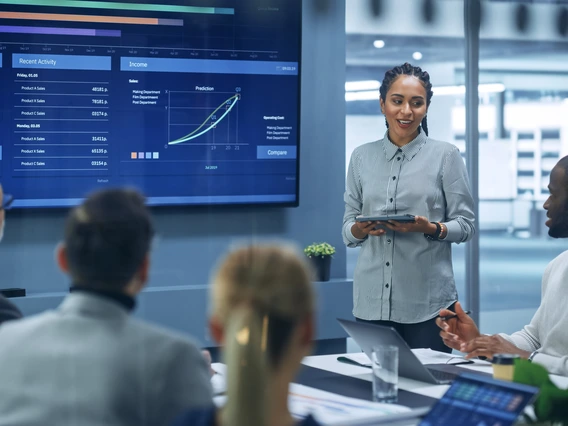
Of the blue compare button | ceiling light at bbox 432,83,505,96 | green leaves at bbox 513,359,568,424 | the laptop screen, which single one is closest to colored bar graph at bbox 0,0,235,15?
the blue compare button

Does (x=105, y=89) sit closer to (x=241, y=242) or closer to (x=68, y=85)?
(x=68, y=85)

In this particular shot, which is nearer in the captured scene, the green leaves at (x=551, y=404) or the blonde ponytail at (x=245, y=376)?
the blonde ponytail at (x=245, y=376)

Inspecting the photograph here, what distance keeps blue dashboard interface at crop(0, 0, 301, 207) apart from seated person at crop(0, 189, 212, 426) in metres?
1.64

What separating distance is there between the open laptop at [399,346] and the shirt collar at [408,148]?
1.21 m

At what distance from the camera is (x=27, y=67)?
3221mm

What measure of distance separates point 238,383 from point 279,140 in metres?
2.95

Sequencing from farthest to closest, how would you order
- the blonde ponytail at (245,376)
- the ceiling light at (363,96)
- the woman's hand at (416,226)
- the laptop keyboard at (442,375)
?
the ceiling light at (363,96) → the woman's hand at (416,226) → the laptop keyboard at (442,375) → the blonde ponytail at (245,376)

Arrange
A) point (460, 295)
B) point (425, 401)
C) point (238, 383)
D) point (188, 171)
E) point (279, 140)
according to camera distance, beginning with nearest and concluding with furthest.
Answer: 1. point (238, 383)
2. point (425, 401)
3. point (188, 171)
4. point (279, 140)
5. point (460, 295)

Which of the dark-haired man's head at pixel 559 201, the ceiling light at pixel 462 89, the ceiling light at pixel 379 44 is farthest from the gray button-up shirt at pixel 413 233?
the ceiling light at pixel 462 89

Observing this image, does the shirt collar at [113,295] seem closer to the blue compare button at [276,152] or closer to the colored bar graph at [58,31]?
the colored bar graph at [58,31]

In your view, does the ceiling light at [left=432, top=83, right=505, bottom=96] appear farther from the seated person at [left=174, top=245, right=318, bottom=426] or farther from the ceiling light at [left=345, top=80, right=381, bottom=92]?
the seated person at [left=174, top=245, right=318, bottom=426]

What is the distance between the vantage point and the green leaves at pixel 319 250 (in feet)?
12.4

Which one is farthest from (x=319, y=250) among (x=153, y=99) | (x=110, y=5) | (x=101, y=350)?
(x=101, y=350)

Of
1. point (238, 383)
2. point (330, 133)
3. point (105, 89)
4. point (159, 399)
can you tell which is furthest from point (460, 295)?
point (238, 383)
